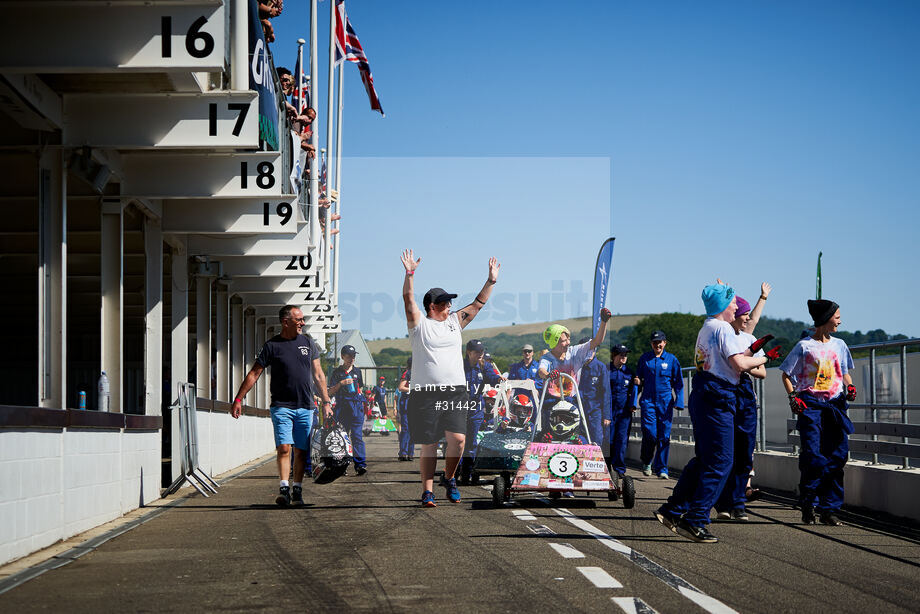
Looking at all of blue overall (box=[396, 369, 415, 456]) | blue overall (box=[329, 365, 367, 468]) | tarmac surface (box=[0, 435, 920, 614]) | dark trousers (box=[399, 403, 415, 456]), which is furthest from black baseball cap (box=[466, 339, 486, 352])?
dark trousers (box=[399, 403, 415, 456])

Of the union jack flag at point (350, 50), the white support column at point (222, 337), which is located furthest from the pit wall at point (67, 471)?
the union jack flag at point (350, 50)

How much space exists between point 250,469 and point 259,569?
15324 mm

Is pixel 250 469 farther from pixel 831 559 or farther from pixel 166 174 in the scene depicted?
pixel 831 559

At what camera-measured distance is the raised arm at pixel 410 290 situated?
11.6 m

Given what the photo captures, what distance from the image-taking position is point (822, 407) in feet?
36.4

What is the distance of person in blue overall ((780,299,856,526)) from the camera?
10891 mm

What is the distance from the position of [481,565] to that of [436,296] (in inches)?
186

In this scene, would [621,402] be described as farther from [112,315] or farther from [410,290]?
[112,315]

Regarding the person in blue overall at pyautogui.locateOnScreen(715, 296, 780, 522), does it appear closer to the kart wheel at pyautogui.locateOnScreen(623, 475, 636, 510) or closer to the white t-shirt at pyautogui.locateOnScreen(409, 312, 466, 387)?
the kart wheel at pyautogui.locateOnScreen(623, 475, 636, 510)

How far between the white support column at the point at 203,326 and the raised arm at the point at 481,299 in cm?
982

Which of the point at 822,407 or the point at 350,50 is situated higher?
the point at 350,50

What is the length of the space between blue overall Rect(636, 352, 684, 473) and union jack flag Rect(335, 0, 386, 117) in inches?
634

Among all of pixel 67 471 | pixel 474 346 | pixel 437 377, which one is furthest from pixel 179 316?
pixel 67 471

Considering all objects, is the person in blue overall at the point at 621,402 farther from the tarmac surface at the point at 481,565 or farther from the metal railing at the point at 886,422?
the tarmac surface at the point at 481,565
